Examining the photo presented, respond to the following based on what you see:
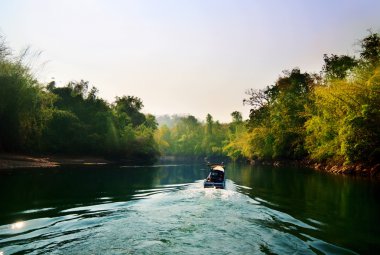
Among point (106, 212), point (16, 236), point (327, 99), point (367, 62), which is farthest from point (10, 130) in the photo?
point (367, 62)

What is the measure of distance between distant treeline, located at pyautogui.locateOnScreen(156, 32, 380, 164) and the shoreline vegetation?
0.31 feet

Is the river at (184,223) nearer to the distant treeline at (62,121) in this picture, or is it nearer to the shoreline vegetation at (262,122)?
the shoreline vegetation at (262,122)

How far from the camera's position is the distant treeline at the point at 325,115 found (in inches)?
1264

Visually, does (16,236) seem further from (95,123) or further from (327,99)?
(95,123)

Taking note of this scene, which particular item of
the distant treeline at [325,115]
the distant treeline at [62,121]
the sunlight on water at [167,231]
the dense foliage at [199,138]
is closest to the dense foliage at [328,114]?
the distant treeline at [325,115]

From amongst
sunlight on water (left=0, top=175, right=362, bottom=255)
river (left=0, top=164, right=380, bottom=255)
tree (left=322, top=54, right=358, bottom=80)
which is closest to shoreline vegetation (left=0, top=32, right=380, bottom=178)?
tree (left=322, top=54, right=358, bottom=80)

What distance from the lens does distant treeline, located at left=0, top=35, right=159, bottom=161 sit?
37.8 metres

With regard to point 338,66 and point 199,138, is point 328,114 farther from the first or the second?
point 199,138

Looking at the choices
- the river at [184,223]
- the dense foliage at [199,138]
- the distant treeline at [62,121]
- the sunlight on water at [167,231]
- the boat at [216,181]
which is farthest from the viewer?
the dense foliage at [199,138]

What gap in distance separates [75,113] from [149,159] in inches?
885

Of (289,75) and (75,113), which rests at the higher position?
(289,75)

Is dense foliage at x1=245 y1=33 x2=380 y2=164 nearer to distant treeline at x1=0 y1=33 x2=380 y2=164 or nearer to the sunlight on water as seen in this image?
distant treeline at x1=0 y1=33 x2=380 y2=164

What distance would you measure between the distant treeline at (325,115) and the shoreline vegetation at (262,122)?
3.8 inches

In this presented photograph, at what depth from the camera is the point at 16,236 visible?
930cm
